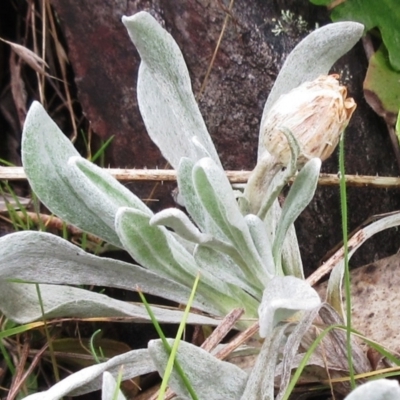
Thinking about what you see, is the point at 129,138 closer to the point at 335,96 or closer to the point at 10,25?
the point at 10,25

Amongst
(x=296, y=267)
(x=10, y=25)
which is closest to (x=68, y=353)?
(x=296, y=267)

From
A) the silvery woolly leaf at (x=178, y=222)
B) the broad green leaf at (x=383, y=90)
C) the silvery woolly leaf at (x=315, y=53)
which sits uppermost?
the silvery woolly leaf at (x=315, y=53)

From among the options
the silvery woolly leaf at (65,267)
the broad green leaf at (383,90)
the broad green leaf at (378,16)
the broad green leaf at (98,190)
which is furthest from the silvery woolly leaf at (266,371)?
the broad green leaf at (378,16)

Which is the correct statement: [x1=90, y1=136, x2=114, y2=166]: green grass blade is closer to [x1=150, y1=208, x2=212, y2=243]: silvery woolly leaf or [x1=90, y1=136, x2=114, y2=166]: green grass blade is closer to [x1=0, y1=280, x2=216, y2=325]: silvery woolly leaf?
[x1=0, y1=280, x2=216, y2=325]: silvery woolly leaf

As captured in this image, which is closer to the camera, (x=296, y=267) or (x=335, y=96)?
(x=335, y=96)

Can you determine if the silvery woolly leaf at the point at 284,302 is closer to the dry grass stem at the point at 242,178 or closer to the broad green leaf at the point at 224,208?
the broad green leaf at the point at 224,208

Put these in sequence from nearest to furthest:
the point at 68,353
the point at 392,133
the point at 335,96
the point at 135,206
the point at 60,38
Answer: the point at 335,96 < the point at 135,206 < the point at 68,353 < the point at 392,133 < the point at 60,38

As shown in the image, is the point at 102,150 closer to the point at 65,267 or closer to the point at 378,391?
the point at 65,267
